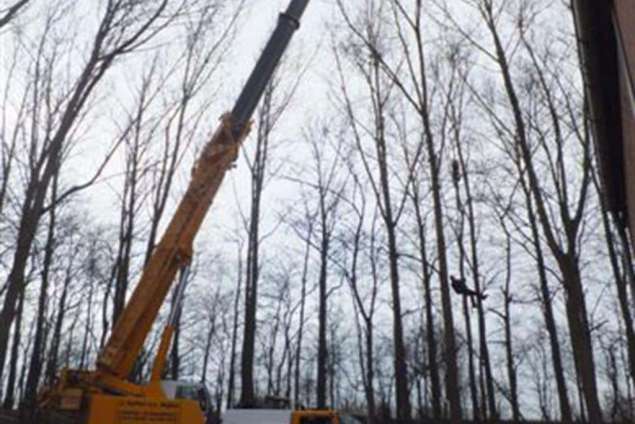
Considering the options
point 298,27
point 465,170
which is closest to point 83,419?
point 298,27

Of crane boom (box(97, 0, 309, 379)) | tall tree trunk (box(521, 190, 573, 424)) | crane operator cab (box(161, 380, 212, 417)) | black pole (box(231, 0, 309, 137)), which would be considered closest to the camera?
crane boom (box(97, 0, 309, 379))

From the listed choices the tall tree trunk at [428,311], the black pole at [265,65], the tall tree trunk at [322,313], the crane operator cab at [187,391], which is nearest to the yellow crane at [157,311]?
the black pole at [265,65]

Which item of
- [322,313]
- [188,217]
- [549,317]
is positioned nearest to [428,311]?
[549,317]

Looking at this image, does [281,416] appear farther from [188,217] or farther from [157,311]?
[188,217]

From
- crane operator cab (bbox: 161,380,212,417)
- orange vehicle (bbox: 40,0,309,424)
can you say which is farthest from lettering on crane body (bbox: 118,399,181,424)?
crane operator cab (bbox: 161,380,212,417)

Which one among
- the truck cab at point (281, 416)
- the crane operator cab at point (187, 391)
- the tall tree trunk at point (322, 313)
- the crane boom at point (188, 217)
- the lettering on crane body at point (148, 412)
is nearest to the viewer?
the lettering on crane body at point (148, 412)

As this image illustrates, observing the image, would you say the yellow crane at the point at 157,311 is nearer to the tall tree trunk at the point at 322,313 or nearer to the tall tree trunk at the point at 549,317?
the tall tree trunk at the point at 549,317

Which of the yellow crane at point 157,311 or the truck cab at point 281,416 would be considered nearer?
the yellow crane at point 157,311

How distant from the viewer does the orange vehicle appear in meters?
8.23

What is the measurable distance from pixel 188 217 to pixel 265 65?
9.92ft

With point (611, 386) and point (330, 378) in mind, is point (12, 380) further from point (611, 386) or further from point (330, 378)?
point (611, 386)

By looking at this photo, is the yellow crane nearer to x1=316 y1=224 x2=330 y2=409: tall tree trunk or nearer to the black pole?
the black pole

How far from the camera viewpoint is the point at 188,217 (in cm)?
961

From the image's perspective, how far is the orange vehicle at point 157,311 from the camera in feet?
27.0
